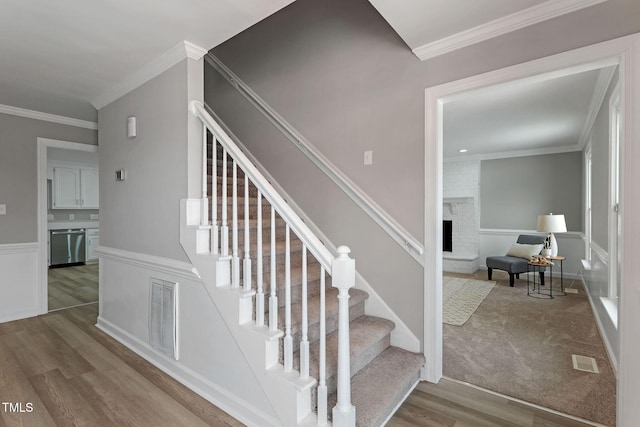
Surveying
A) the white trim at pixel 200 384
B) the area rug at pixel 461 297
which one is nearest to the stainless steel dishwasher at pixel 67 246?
the white trim at pixel 200 384

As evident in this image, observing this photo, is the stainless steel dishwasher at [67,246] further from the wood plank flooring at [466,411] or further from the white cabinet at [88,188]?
the wood plank flooring at [466,411]

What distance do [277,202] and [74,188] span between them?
736 cm

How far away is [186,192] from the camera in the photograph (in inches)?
85.0

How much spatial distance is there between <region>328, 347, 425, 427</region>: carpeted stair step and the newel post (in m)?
0.16

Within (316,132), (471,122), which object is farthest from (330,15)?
(471,122)

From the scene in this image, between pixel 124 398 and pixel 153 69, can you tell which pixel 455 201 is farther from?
pixel 124 398

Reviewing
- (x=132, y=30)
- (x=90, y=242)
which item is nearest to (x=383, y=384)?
(x=132, y=30)

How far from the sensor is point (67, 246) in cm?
661

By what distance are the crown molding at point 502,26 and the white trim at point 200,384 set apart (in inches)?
97.6

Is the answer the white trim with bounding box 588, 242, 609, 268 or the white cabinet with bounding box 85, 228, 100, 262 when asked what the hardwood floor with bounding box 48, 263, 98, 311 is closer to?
the white cabinet with bounding box 85, 228, 100, 262

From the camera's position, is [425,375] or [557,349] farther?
[557,349]

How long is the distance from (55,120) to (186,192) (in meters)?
2.83

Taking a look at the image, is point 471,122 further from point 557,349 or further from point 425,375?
point 425,375

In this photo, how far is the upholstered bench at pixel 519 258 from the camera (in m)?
4.98
